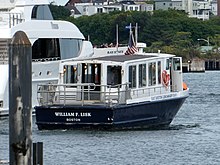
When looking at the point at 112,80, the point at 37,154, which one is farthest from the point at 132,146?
the point at 37,154

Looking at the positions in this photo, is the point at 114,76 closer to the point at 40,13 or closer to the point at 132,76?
the point at 132,76

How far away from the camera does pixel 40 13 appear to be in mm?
53344

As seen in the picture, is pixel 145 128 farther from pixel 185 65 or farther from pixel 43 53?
pixel 185 65

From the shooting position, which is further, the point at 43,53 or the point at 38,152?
the point at 43,53

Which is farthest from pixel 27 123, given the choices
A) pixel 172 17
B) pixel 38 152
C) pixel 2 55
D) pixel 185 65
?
pixel 172 17

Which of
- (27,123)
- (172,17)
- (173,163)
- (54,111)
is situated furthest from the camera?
(172,17)

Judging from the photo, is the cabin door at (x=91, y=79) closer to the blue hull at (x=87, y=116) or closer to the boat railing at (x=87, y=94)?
the boat railing at (x=87, y=94)

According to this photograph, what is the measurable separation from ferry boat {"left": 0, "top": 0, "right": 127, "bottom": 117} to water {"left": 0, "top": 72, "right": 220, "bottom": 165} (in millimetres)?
5217

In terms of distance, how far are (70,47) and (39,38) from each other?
3193mm

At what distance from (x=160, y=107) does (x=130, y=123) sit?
1.91m

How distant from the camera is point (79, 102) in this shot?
3988 cm

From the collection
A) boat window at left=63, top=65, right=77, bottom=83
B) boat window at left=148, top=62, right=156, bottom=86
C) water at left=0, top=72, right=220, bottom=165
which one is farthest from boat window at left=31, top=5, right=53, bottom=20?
boat window at left=63, top=65, right=77, bottom=83

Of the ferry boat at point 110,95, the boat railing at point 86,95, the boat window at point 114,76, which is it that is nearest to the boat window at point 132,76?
the ferry boat at point 110,95

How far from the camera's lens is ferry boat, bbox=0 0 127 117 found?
49000mm
